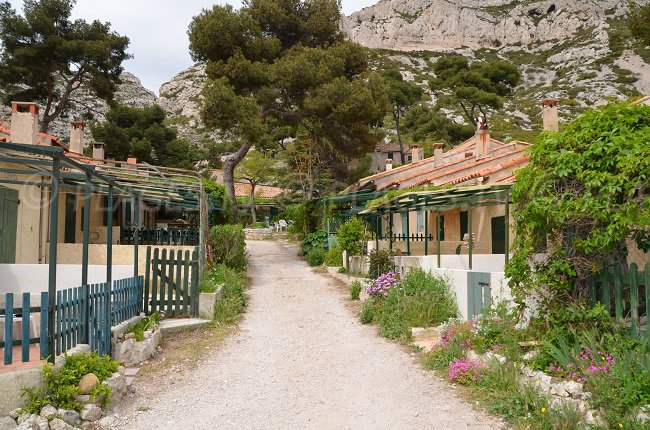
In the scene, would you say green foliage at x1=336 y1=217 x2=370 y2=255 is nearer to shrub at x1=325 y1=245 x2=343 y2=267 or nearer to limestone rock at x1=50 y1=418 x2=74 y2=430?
shrub at x1=325 y1=245 x2=343 y2=267

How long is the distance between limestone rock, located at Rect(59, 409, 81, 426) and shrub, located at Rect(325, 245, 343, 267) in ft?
45.7

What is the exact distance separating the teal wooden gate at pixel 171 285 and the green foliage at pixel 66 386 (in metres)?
3.85

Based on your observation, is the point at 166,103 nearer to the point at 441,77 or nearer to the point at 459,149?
the point at 441,77

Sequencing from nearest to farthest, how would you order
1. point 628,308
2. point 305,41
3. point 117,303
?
point 628,308, point 117,303, point 305,41

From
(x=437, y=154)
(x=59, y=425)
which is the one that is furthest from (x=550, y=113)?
(x=59, y=425)

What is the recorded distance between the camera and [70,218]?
14.7m

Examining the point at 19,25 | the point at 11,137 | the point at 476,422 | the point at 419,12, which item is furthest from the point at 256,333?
the point at 419,12

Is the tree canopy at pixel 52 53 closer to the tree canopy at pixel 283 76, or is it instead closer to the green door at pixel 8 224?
the tree canopy at pixel 283 76

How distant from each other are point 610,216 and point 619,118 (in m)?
1.08

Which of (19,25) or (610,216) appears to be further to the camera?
(19,25)

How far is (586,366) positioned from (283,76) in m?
19.5

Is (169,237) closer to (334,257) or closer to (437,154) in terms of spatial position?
(334,257)

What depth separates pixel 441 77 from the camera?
49.0 meters

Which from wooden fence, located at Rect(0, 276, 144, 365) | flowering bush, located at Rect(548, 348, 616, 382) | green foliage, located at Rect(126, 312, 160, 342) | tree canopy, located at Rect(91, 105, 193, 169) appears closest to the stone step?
green foliage, located at Rect(126, 312, 160, 342)
